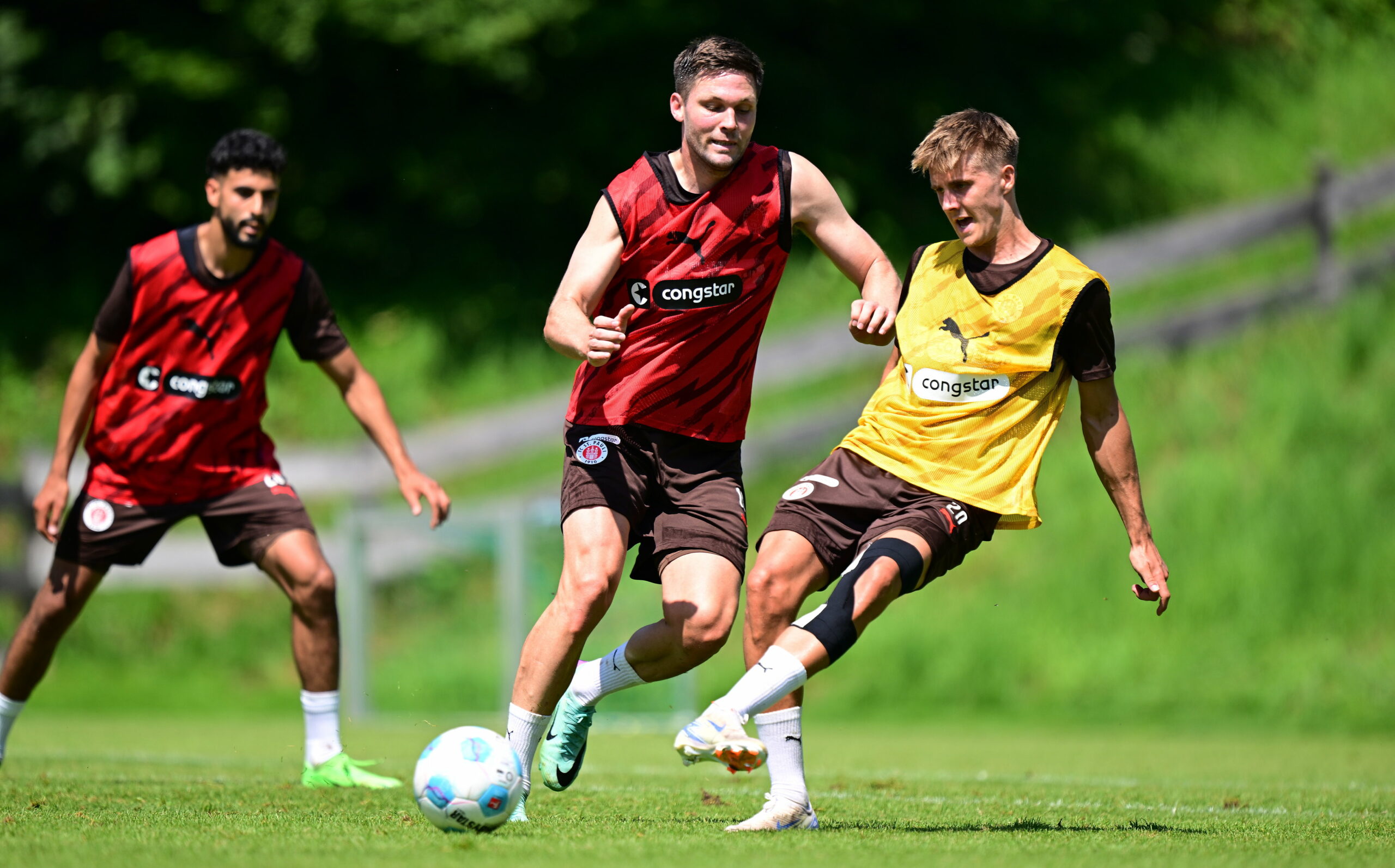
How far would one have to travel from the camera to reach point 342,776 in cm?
693

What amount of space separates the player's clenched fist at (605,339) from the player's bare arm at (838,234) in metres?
0.90

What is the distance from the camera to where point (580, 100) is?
1778cm

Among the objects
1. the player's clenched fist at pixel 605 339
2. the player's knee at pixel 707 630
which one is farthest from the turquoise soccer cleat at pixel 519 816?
the player's clenched fist at pixel 605 339

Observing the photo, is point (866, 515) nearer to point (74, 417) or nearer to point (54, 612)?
point (74, 417)

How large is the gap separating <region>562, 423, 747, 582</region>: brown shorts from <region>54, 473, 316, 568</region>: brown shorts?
1.92 meters

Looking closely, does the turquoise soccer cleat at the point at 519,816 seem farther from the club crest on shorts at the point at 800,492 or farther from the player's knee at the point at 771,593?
the club crest on shorts at the point at 800,492

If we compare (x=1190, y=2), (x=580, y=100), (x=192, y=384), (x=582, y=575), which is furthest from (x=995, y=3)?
(x=582, y=575)

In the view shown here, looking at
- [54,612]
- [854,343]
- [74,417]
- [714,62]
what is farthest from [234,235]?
[854,343]

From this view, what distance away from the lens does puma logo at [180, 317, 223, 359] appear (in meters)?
6.95

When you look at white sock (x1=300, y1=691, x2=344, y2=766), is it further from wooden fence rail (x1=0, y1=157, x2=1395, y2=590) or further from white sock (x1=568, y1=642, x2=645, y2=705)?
wooden fence rail (x1=0, y1=157, x2=1395, y2=590)

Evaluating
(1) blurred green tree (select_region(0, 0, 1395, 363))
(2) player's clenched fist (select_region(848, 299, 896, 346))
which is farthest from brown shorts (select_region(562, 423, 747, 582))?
(1) blurred green tree (select_region(0, 0, 1395, 363))

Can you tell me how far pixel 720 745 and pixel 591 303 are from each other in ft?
5.27

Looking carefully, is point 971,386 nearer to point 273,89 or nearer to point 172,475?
point 172,475

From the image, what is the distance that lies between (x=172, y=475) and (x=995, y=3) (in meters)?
13.0
